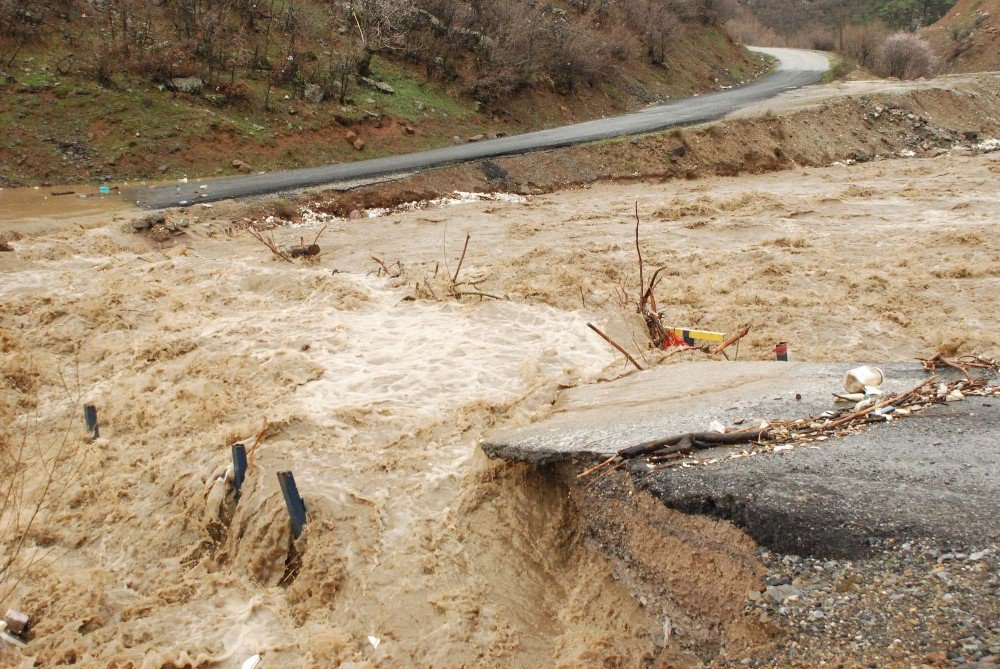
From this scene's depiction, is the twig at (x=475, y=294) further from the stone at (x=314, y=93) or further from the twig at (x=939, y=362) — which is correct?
the stone at (x=314, y=93)

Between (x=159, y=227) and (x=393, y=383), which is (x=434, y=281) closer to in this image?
(x=393, y=383)

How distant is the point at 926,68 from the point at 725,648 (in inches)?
1342

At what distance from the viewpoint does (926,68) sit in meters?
30.5

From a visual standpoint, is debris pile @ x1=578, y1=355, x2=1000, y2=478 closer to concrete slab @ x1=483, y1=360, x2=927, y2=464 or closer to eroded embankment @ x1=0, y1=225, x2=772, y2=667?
concrete slab @ x1=483, y1=360, x2=927, y2=464

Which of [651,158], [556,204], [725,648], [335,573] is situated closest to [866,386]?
[725,648]

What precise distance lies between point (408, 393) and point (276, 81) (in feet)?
47.3

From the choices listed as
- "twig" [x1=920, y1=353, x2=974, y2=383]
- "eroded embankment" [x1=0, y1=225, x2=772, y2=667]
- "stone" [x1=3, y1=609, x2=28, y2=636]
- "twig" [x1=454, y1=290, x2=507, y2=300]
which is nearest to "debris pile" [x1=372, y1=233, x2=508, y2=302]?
"twig" [x1=454, y1=290, x2=507, y2=300]

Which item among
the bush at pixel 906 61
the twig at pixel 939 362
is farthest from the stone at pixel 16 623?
the bush at pixel 906 61

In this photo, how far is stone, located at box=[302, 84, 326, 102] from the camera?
18.2m

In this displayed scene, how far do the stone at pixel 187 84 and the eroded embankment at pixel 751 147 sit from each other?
618cm

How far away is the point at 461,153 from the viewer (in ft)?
53.8

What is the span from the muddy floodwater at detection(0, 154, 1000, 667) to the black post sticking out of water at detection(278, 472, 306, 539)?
9cm

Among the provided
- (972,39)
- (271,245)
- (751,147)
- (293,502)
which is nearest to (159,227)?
(271,245)

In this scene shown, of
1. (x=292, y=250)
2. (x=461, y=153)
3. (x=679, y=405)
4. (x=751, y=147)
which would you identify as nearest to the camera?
(x=679, y=405)
